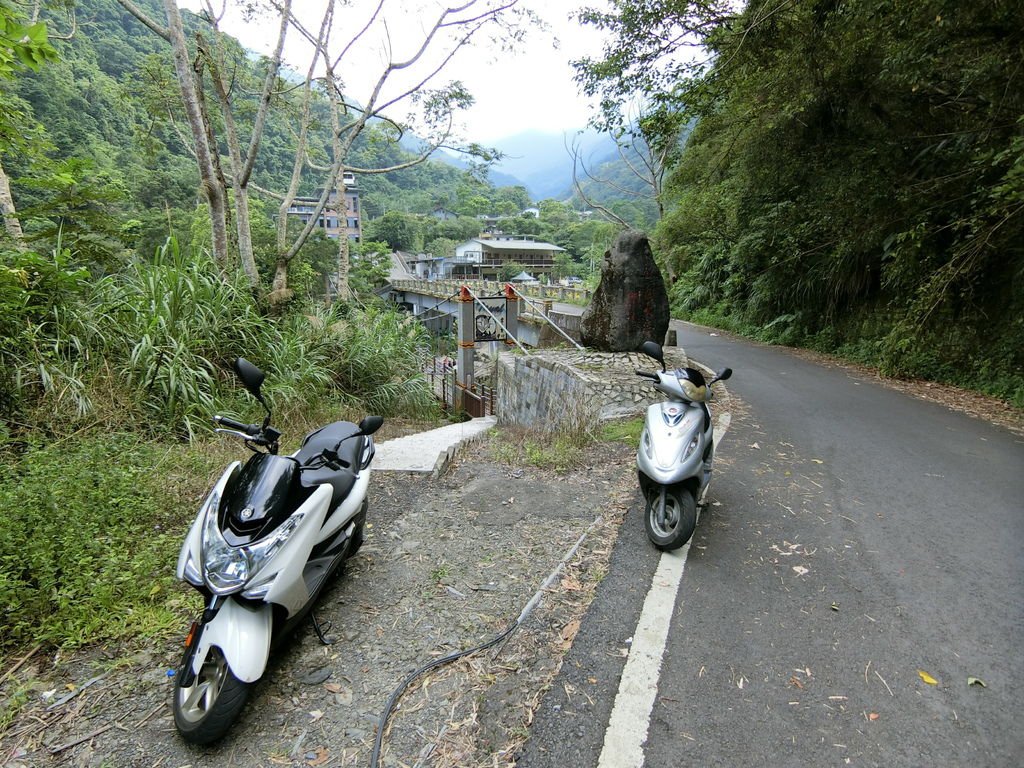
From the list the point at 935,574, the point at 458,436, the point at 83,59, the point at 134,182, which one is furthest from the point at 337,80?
the point at 83,59

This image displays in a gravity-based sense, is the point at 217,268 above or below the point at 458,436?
above

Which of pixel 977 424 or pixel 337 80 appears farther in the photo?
pixel 337 80

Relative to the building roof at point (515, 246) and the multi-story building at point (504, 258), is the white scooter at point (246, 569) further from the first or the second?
the building roof at point (515, 246)

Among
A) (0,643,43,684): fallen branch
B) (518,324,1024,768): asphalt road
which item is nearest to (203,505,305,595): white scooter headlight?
(0,643,43,684): fallen branch

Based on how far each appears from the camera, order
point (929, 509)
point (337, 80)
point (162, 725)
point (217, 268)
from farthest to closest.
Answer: point (337, 80)
point (217, 268)
point (929, 509)
point (162, 725)

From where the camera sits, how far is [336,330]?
7.64m

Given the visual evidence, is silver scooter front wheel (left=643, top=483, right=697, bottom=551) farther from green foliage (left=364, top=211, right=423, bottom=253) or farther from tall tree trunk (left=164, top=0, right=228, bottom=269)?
green foliage (left=364, top=211, right=423, bottom=253)

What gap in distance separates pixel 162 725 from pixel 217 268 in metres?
5.70

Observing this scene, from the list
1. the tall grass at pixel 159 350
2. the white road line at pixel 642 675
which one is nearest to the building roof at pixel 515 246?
the tall grass at pixel 159 350

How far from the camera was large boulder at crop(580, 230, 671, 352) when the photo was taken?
24.0ft

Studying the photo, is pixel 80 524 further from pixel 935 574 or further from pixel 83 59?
pixel 83 59

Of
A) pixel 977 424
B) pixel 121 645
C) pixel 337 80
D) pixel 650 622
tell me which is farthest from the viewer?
pixel 337 80

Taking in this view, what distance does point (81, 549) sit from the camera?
2609 mm

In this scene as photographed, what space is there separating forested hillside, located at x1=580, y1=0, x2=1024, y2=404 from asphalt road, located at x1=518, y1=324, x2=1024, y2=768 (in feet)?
12.3
